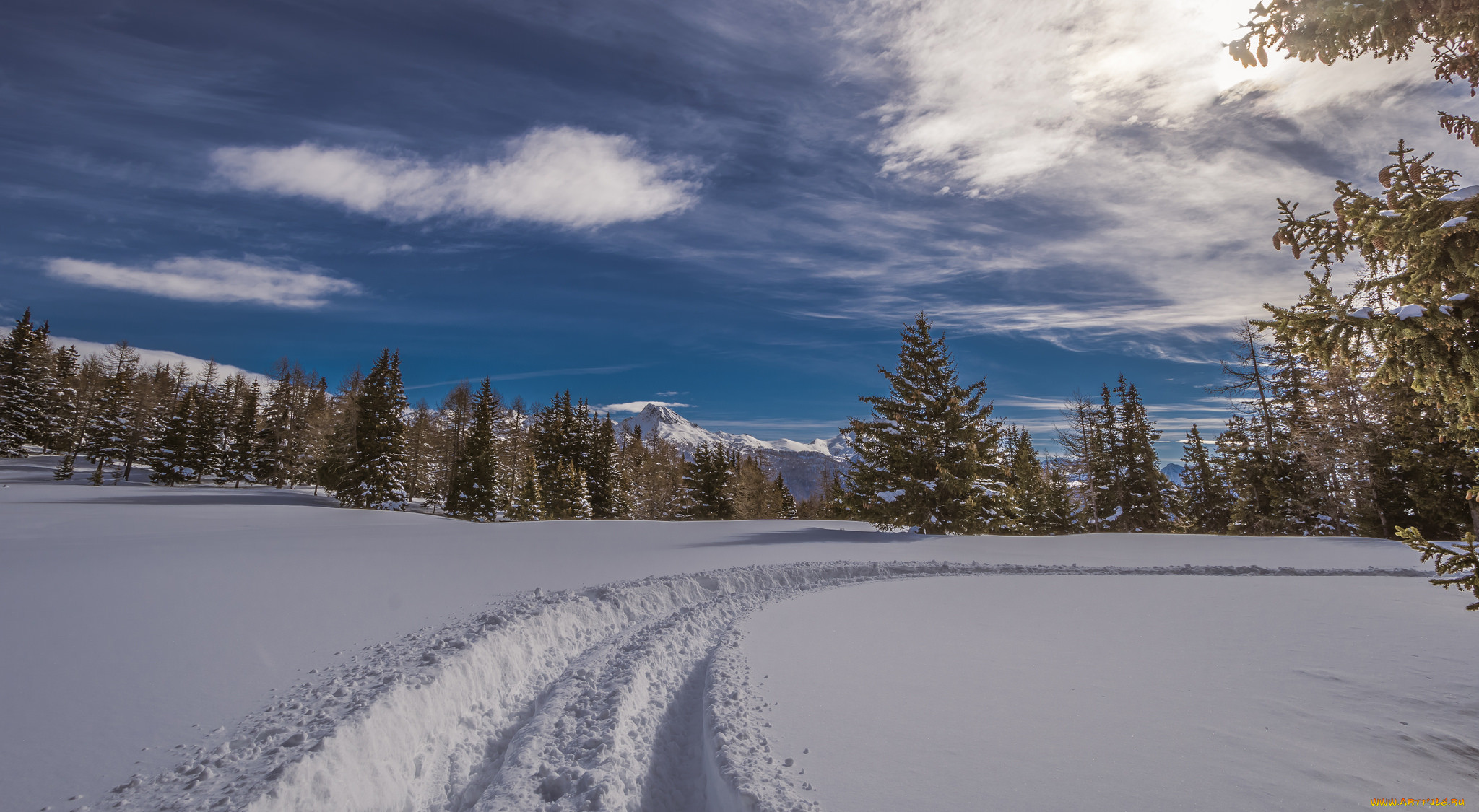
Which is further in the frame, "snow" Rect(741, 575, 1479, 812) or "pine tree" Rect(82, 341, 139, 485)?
"pine tree" Rect(82, 341, 139, 485)

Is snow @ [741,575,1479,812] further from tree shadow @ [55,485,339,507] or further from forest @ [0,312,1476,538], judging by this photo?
tree shadow @ [55,485,339,507]

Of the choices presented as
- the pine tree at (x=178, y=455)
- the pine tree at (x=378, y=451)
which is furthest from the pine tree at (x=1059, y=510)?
the pine tree at (x=178, y=455)

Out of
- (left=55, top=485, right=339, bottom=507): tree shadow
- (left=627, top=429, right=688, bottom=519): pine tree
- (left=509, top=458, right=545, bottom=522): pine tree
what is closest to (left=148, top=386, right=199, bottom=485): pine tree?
(left=55, top=485, right=339, bottom=507): tree shadow

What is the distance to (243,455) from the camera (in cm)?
5156

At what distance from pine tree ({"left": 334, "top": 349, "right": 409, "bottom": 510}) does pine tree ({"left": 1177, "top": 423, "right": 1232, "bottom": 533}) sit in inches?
1878

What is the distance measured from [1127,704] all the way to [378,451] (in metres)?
40.4

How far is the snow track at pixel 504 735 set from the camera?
3689mm

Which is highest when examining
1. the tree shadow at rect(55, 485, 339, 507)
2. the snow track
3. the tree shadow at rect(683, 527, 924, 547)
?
the tree shadow at rect(55, 485, 339, 507)

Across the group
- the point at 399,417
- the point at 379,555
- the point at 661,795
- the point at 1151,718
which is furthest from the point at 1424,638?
the point at 399,417

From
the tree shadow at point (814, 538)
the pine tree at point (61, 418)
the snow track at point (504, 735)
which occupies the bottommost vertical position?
the snow track at point (504, 735)

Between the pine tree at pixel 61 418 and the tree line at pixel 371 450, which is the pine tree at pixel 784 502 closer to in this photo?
the tree line at pixel 371 450

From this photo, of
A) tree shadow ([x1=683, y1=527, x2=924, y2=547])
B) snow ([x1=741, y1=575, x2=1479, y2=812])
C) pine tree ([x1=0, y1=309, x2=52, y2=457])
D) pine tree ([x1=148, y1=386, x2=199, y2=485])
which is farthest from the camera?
pine tree ([x1=148, y1=386, x2=199, y2=485])

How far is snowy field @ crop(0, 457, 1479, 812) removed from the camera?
11.7 ft

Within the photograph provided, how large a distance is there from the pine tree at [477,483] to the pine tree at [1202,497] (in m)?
42.4
